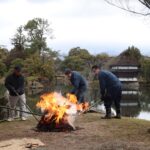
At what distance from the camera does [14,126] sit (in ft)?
50.5

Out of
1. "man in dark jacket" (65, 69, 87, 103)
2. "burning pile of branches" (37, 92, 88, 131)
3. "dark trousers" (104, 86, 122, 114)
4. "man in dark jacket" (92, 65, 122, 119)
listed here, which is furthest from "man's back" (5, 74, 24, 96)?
"dark trousers" (104, 86, 122, 114)

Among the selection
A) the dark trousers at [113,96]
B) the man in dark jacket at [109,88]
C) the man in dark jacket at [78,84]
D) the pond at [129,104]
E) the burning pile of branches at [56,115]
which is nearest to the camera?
the burning pile of branches at [56,115]

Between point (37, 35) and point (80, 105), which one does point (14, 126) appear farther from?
point (37, 35)

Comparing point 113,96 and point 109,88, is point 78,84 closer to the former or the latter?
point 109,88

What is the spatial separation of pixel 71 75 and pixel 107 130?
332cm

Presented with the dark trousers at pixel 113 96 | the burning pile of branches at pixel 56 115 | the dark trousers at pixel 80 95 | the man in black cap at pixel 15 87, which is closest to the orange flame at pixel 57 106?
the burning pile of branches at pixel 56 115

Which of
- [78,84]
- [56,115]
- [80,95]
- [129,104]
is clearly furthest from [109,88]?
[129,104]

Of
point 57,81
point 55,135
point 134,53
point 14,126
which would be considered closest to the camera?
point 55,135

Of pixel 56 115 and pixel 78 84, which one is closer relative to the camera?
pixel 56 115

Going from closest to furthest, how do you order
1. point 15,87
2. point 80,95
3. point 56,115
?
1. point 56,115
2. point 15,87
3. point 80,95

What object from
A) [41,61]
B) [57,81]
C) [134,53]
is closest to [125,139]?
[41,61]

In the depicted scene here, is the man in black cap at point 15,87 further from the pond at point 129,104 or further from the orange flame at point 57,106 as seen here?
the pond at point 129,104

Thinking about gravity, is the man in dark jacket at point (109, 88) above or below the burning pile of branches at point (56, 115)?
above

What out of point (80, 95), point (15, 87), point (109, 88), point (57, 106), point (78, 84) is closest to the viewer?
point (57, 106)
